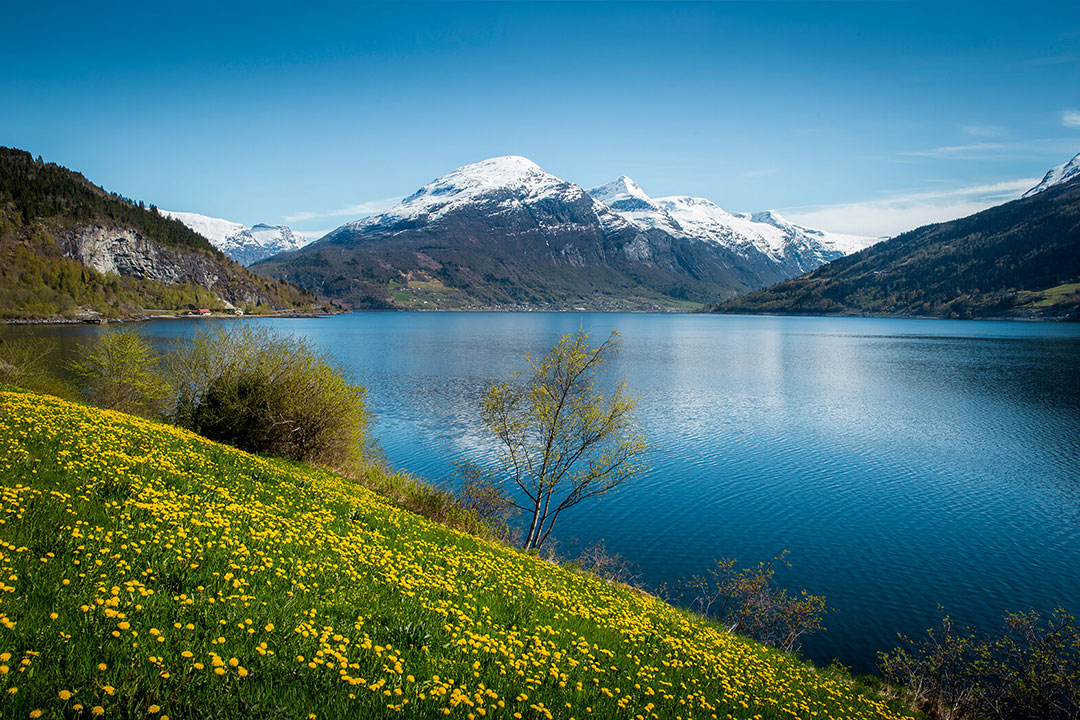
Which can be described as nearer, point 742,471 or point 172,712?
point 172,712

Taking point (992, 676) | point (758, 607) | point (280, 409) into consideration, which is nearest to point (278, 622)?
point (758, 607)

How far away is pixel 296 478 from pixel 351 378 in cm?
6811

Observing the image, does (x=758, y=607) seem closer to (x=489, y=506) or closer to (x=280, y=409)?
(x=489, y=506)

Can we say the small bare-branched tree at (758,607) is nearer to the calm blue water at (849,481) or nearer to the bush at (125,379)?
the calm blue water at (849,481)

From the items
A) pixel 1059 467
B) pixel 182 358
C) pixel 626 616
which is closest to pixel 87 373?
pixel 182 358

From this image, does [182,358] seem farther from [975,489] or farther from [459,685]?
[975,489]

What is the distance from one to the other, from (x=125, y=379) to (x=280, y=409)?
1949cm

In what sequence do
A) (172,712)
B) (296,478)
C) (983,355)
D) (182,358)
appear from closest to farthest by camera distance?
(172,712), (296,478), (182,358), (983,355)

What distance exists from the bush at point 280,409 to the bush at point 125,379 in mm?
8669

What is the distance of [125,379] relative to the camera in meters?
43.1

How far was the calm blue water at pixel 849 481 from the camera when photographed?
30.6 meters

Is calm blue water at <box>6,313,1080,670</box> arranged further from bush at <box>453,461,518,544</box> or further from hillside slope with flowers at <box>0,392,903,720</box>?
hillside slope with flowers at <box>0,392,903,720</box>

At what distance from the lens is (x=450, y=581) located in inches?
549

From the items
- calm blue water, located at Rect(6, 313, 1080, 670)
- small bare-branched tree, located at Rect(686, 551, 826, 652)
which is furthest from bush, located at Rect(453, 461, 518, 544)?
small bare-branched tree, located at Rect(686, 551, 826, 652)
